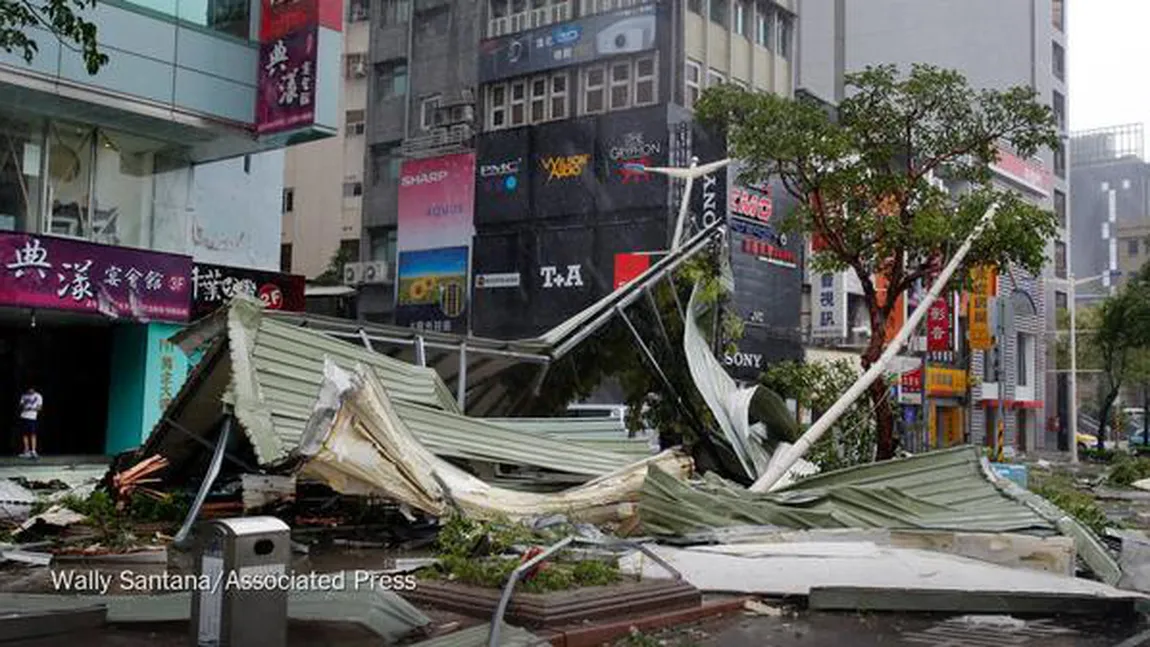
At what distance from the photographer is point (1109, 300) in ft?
132

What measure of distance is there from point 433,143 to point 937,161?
25773 millimetres

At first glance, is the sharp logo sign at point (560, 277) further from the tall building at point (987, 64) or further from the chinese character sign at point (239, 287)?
the tall building at point (987, 64)

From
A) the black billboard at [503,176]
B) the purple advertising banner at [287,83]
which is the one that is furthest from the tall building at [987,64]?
the purple advertising banner at [287,83]

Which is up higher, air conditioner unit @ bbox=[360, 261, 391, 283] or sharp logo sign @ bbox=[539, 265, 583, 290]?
air conditioner unit @ bbox=[360, 261, 391, 283]

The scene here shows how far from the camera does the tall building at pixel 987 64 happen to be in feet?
160

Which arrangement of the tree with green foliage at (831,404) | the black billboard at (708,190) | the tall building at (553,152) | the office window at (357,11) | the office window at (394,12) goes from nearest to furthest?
the tree with green foliage at (831,404) → the black billboard at (708,190) → the tall building at (553,152) → the office window at (394,12) → the office window at (357,11)

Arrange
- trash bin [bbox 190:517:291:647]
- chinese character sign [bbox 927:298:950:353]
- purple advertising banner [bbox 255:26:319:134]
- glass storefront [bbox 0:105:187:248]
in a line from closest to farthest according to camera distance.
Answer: trash bin [bbox 190:517:291:647], glass storefront [bbox 0:105:187:248], purple advertising banner [bbox 255:26:319:134], chinese character sign [bbox 927:298:950:353]

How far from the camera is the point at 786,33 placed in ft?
136

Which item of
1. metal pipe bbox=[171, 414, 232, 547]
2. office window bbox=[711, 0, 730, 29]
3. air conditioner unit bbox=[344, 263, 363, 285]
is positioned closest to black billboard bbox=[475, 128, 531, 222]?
air conditioner unit bbox=[344, 263, 363, 285]

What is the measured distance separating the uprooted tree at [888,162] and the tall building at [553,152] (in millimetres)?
15419

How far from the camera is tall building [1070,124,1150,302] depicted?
298ft

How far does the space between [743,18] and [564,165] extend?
915cm

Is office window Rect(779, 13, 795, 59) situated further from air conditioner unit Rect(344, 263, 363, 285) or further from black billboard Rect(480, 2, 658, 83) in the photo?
air conditioner unit Rect(344, 263, 363, 285)

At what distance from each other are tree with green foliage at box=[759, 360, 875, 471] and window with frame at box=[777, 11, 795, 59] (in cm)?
2421
